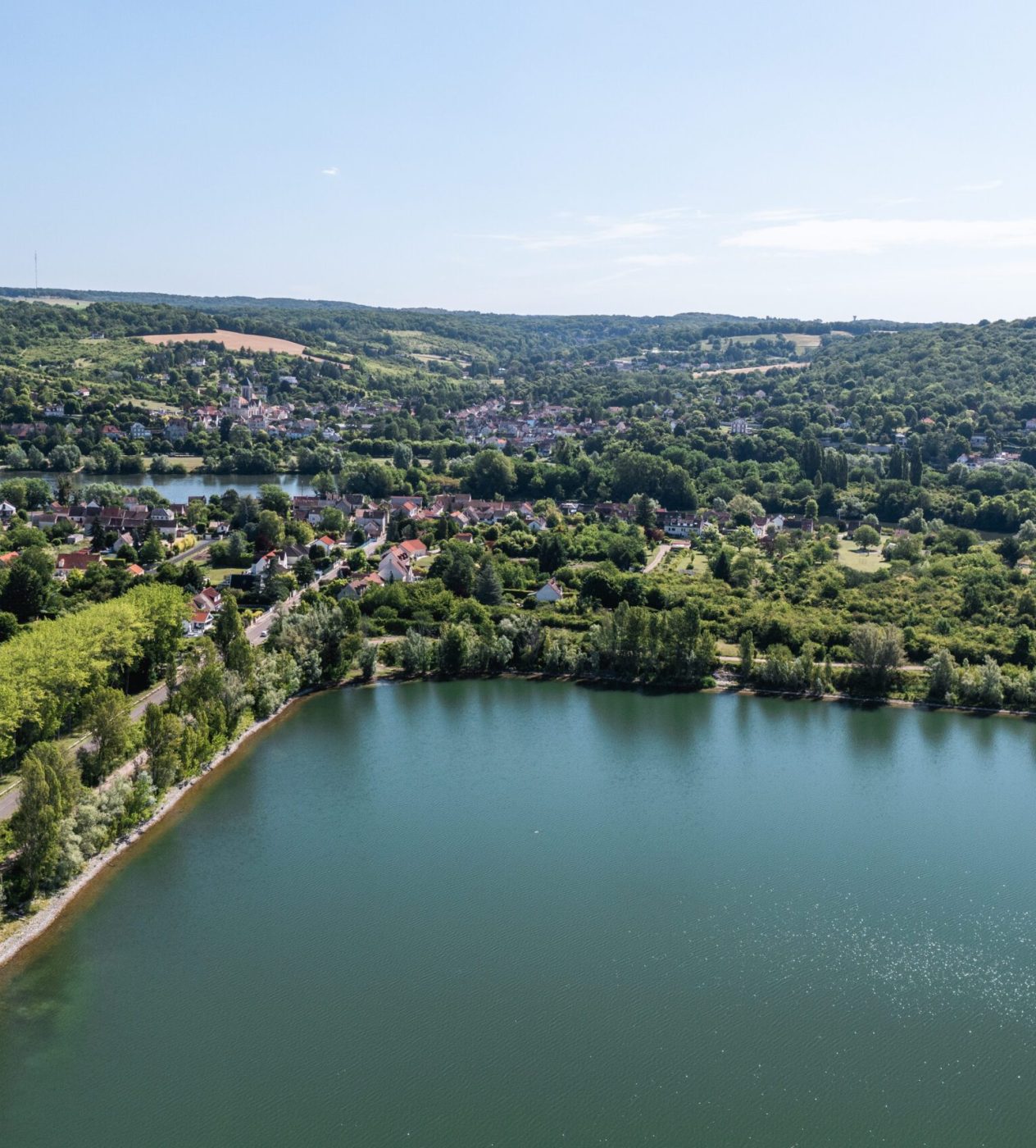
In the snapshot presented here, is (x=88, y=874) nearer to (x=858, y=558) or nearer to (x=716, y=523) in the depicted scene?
(x=858, y=558)

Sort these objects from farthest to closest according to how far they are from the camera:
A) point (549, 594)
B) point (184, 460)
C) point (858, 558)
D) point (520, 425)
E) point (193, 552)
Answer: point (520, 425), point (184, 460), point (858, 558), point (193, 552), point (549, 594)

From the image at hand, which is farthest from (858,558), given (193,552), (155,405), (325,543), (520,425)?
(155,405)

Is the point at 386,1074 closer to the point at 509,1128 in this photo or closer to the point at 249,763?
the point at 509,1128

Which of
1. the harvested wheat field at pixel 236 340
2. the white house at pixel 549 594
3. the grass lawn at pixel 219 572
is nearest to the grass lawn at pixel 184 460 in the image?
the grass lawn at pixel 219 572

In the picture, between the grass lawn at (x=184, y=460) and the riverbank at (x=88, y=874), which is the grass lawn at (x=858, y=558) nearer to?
the riverbank at (x=88, y=874)

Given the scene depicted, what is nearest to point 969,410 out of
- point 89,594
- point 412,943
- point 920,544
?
point 920,544

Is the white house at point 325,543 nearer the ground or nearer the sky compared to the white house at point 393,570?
nearer the sky

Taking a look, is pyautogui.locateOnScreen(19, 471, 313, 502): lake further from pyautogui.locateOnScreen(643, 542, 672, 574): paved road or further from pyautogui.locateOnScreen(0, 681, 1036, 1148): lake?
pyautogui.locateOnScreen(0, 681, 1036, 1148): lake
